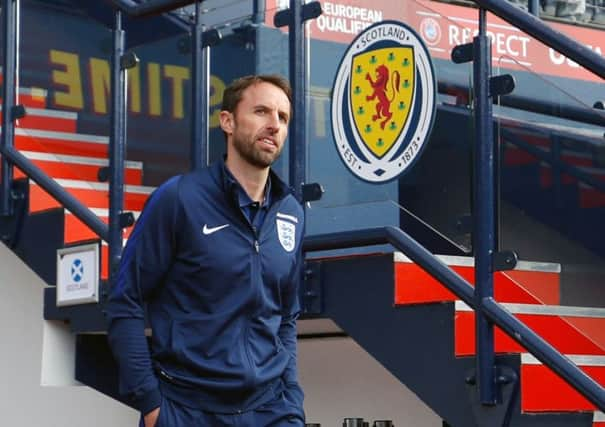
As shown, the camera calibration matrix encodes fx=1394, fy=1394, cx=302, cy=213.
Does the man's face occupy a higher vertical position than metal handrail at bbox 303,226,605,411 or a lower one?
higher

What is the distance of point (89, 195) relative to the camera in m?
5.77

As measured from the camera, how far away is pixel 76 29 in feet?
20.4

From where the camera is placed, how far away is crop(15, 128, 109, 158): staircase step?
5.75 metres

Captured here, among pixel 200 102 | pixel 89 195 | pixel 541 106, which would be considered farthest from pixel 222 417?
pixel 89 195

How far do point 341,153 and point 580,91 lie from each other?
42.8 inches

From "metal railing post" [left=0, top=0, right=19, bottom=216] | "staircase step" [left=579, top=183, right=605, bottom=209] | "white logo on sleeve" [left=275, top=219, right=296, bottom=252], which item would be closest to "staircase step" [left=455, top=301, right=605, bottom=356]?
"staircase step" [left=579, top=183, right=605, bottom=209]

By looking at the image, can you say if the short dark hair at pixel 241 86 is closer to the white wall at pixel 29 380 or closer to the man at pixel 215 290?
the man at pixel 215 290

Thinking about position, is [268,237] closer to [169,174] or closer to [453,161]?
[453,161]

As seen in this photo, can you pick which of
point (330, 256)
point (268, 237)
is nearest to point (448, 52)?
point (330, 256)

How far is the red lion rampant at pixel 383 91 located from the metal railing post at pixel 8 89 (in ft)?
6.94

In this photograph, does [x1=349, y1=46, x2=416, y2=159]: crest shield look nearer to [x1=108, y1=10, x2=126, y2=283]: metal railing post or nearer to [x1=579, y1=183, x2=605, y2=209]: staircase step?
[x1=579, y1=183, x2=605, y2=209]: staircase step

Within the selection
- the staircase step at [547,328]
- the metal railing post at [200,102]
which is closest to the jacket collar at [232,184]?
the staircase step at [547,328]

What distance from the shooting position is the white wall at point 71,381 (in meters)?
5.70

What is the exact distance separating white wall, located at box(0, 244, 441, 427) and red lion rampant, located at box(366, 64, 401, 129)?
1575 mm
